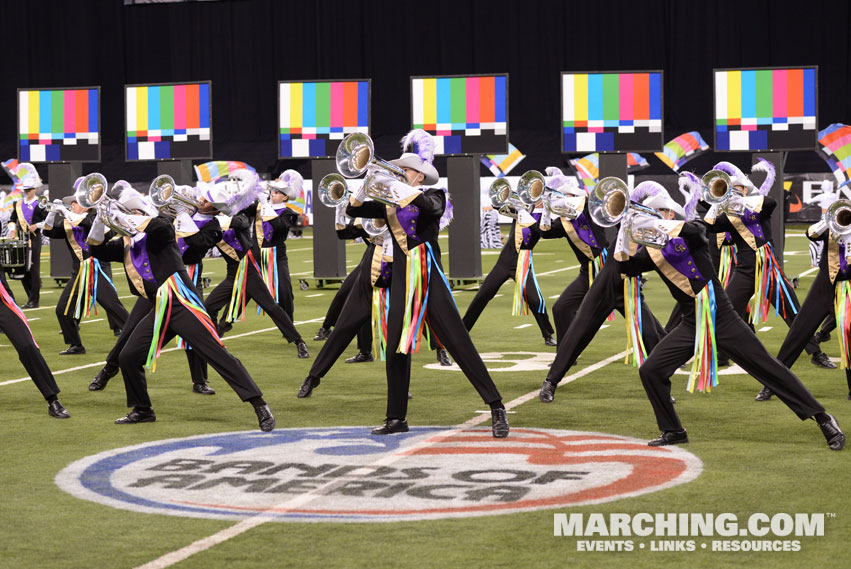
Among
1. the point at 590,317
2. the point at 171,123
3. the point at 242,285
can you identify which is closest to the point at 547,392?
the point at 590,317

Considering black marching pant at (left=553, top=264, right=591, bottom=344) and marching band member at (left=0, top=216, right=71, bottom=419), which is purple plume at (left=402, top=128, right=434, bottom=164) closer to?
marching band member at (left=0, top=216, right=71, bottom=419)

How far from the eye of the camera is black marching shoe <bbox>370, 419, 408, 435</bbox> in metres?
7.79

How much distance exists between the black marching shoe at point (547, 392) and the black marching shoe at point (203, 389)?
2.42m

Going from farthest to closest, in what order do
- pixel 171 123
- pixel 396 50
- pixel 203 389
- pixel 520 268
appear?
pixel 396 50
pixel 171 123
pixel 520 268
pixel 203 389

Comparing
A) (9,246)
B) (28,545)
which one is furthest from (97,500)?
(9,246)

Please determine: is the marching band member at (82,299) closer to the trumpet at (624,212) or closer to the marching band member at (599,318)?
the marching band member at (599,318)

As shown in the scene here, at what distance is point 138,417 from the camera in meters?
8.30

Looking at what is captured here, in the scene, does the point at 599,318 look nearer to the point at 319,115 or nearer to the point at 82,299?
the point at 82,299

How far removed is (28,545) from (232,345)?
7.74 m

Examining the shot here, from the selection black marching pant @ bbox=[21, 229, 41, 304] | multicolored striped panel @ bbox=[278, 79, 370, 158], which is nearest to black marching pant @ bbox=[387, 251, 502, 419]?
black marching pant @ bbox=[21, 229, 41, 304]

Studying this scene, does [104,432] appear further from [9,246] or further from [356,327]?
[9,246]

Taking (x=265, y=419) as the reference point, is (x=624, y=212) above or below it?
above

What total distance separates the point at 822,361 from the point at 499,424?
4.32 m

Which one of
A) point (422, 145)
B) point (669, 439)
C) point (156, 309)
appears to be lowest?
point (669, 439)
